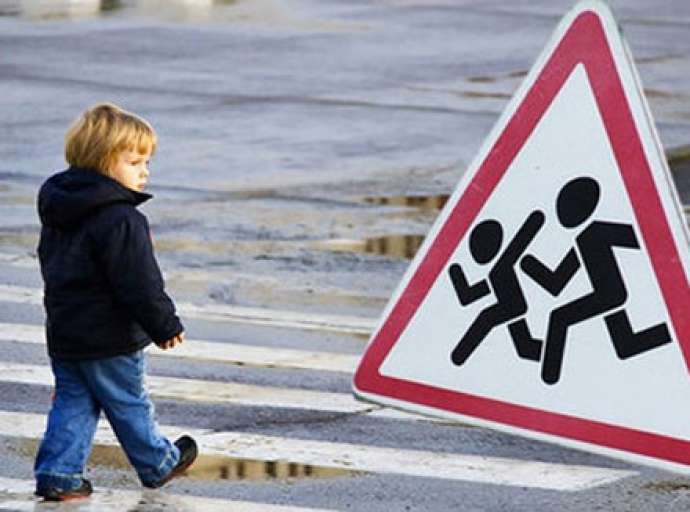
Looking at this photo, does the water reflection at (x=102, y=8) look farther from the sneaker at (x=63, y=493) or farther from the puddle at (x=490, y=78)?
the sneaker at (x=63, y=493)

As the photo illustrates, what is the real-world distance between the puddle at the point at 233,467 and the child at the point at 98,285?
1.80 ft

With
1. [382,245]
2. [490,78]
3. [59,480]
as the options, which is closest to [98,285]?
[59,480]

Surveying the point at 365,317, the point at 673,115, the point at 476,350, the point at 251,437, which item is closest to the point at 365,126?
the point at 673,115

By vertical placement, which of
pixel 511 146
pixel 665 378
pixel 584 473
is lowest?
pixel 584 473

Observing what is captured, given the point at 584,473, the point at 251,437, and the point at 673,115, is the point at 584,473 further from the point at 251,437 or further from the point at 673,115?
the point at 673,115

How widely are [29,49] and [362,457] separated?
13.6 metres

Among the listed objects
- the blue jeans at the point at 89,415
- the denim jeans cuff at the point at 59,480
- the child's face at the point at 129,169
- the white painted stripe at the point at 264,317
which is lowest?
the denim jeans cuff at the point at 59,480

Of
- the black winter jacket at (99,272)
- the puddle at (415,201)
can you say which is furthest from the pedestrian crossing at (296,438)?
the puddle at (415,201)

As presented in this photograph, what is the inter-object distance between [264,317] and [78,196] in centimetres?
382

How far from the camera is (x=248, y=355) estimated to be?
10281 millimetres

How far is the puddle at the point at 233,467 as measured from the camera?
8148 millimetres

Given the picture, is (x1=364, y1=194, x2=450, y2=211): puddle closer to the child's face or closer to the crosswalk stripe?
the crosswalk stripe

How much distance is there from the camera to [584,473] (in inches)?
325

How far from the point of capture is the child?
293 inches
